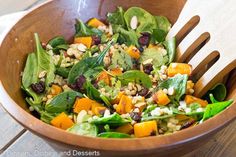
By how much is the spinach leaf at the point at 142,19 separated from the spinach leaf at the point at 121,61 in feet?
0.35

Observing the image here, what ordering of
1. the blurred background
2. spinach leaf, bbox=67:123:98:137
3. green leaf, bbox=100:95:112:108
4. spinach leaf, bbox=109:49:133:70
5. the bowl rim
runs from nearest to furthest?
the bowl rim < spinach leaf, bbox=67:123:98:137 < green leaf, bbox=100:95:112:108 < spinach leaf, bbox=109:49:133:70 < the blurred background

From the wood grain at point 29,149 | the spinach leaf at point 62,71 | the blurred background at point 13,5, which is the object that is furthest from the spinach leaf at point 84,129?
the blurred background at point 13,5

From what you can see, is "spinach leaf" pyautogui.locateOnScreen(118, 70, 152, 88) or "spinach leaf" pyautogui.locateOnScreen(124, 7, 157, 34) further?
"spinach leaf" pyautogui.locateOnScreen(124, 7, 157, 34)

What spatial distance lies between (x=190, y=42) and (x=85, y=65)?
0.84 ft

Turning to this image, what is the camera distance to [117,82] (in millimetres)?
829

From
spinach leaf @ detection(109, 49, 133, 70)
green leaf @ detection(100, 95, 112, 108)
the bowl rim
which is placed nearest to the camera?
the bowl rim

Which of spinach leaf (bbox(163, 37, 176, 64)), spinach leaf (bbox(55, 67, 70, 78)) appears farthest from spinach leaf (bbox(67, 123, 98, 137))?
spinach leaf (bbox(163, 37, 176, 64))

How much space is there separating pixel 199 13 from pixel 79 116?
380 mm

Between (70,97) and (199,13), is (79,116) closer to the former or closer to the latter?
(70,97)

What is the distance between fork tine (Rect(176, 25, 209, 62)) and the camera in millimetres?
851

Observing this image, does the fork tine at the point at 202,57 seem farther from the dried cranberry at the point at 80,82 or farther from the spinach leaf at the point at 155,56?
the dried cranberry at the point at 80,82

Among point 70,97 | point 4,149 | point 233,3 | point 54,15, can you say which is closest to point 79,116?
point 70,97

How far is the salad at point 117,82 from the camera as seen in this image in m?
0.71

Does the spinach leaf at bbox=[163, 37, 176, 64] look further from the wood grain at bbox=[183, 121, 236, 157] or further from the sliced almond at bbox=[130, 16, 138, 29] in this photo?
the wood grain at bbox=[183, 121, 236, 157]
